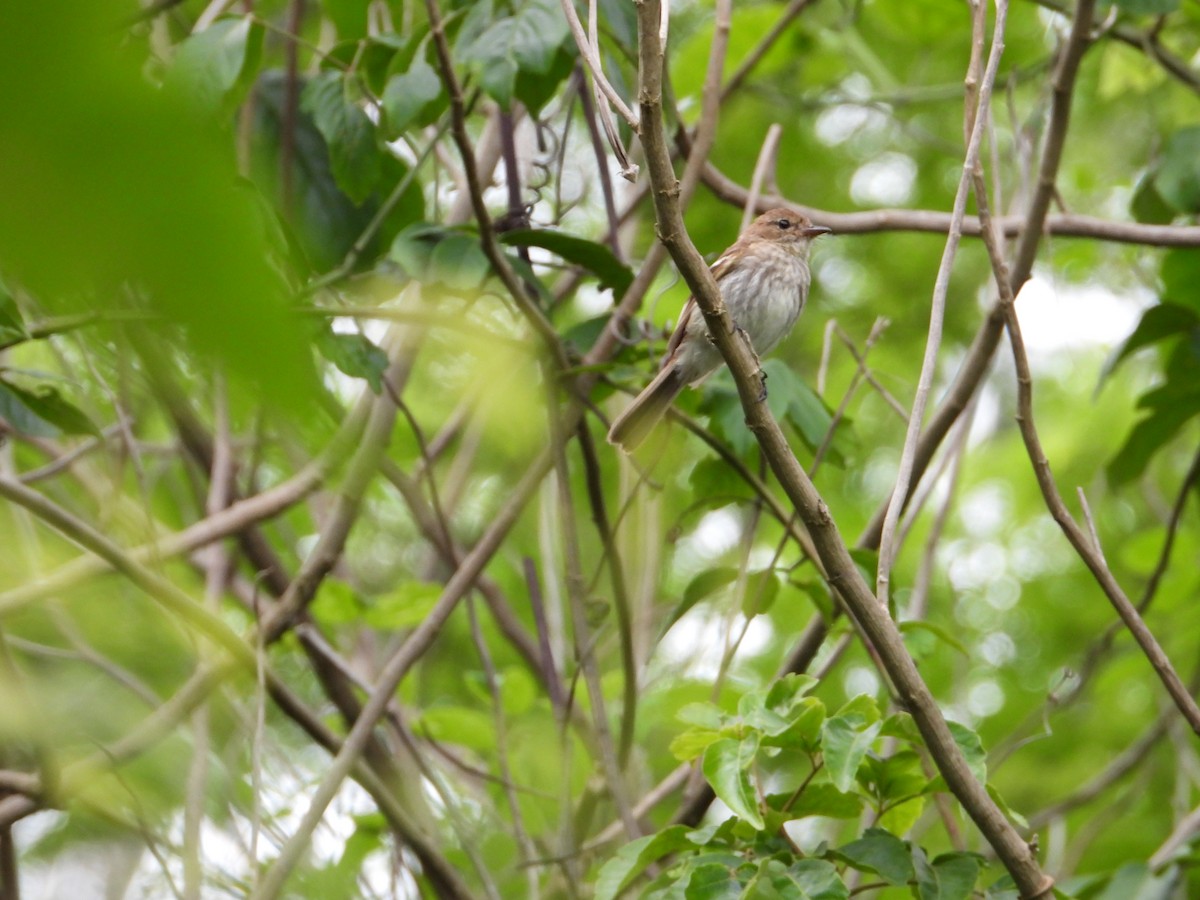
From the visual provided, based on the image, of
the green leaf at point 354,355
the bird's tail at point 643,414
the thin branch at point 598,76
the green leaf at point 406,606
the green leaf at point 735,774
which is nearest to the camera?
the thin branch at point 598,76

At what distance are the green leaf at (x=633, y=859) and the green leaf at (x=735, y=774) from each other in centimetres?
16

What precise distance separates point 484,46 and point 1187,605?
14.5ft

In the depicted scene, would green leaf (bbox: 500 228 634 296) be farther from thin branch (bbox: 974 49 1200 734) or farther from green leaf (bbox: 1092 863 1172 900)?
green leaf (bbox: 1092 863 1172 900)

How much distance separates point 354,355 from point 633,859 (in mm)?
1312

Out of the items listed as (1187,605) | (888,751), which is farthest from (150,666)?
(1187,605)

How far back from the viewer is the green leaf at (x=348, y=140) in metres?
3.26

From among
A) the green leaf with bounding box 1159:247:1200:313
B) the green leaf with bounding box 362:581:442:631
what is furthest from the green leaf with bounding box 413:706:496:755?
the green leaf with bounding box 1159:247:1200:313

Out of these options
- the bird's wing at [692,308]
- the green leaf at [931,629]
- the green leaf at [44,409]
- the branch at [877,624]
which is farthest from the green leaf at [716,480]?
the green leaf at [44,409]

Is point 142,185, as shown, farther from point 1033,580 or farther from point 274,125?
point 1033,580

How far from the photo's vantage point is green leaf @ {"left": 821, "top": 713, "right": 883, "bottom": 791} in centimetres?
218

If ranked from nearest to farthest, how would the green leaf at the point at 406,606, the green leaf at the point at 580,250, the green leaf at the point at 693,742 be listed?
the green leaf at the point at 693,742 < the green leaf at the point at 580,250 < the green leaf at the point at 406,606

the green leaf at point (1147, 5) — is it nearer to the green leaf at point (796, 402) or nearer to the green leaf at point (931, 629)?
the green leaf at point (796, 402)

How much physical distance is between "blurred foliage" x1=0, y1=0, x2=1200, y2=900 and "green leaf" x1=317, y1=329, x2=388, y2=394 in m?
0.01

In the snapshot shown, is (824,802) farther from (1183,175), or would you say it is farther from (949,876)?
(1183,175)
